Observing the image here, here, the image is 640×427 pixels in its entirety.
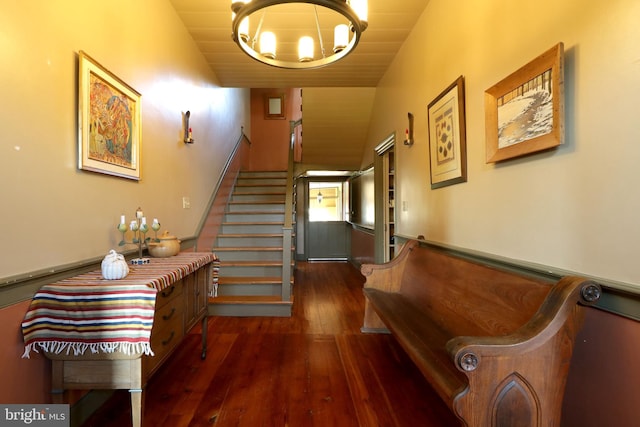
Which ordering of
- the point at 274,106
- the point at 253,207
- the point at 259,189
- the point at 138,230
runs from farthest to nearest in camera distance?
the point at 274,106
the point at 259,189
the point at 253,207
the point at 138,230

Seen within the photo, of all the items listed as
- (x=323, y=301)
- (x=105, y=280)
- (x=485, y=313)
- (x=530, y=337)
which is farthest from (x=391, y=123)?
(x=105, y=280)

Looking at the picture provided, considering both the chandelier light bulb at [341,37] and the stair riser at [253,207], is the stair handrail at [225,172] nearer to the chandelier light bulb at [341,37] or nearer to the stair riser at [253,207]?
the stair riser at [253,207]

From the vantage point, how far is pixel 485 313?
153 centimetres

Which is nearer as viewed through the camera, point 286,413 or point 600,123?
point 600,123

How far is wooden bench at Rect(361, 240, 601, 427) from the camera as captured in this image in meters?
1.07

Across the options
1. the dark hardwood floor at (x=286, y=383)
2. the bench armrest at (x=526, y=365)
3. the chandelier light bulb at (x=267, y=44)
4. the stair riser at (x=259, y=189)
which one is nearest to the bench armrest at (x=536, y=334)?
the bench armrest at (x=526, y=365)

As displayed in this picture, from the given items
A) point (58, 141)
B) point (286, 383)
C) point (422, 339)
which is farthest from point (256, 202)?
point (422, 339)

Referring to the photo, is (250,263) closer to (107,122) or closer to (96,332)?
(107,122)

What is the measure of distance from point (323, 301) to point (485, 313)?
2660mm

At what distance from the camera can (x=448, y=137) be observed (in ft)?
7.19

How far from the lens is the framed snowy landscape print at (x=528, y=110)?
3.99 feet

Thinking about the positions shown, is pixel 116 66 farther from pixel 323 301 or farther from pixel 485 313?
pixel 323 301

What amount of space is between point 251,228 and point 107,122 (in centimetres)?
258

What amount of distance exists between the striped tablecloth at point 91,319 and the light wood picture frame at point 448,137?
6.40 feet
